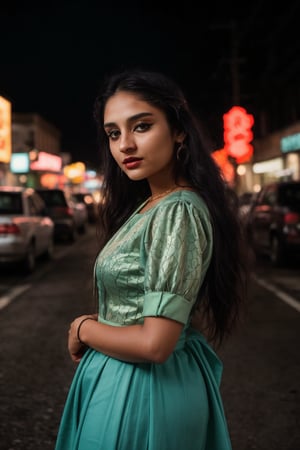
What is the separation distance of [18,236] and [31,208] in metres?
1.42

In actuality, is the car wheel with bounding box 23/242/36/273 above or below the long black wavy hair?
below

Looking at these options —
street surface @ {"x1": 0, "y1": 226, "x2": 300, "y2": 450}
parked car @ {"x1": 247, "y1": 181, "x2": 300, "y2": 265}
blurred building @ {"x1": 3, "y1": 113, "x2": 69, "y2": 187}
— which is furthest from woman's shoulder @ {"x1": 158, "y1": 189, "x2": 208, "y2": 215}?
blurred building @ {"x1": 3, "y1": 113, "x2": 69, "y2": 187}

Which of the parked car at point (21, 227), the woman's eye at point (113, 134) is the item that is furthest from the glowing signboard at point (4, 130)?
the woman's eye at point (113, 134)

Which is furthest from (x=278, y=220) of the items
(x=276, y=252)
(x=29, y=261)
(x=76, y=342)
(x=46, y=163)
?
(x=46, y=163)

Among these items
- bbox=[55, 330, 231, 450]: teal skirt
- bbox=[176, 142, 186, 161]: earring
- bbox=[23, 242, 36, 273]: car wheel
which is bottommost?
bbox=[23, 242, 36, 273]: car wheel

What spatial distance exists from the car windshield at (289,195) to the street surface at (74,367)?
2898 mm

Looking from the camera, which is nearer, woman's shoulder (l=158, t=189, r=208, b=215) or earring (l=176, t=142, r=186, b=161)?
woman's shoulder (l=158, t=189, r=208, b=215)

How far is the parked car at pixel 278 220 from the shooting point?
1145cm

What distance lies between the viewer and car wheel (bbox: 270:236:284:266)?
1188cm

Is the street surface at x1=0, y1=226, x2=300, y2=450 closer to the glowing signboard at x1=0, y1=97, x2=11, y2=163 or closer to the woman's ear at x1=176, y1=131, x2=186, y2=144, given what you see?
the woman's ear at x1=176, y1=131, x2=186, y2=144

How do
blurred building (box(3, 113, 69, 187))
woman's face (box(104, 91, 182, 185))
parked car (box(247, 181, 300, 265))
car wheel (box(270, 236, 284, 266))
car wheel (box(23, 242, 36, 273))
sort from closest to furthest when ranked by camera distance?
1. woman's face (box(104, 91, 182, 185))
2. parked car (box(247, 181, 300, 265))
3. car wheel (box(23, 242, 36, 273))
4. car wheel (box(270, 236, 284, 266))
5. blurred building (box(3, 113, 69, 187))

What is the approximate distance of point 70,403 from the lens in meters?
1.71

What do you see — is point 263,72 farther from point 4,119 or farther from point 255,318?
point 255,318

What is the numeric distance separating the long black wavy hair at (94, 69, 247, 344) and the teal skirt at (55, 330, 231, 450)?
16 cm
